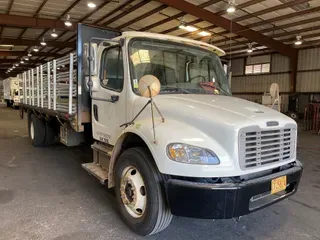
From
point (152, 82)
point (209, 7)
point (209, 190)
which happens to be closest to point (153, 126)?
point (152, 82)

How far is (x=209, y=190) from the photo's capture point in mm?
2293

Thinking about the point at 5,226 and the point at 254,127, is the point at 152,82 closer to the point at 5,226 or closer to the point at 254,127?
the point at 254,127

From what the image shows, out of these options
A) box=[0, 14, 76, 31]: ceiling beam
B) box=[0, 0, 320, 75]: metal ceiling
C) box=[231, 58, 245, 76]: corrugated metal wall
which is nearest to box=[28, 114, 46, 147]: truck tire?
box=[0, 0, 320, 75]: metal ceiling

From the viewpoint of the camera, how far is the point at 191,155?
2.40 meters

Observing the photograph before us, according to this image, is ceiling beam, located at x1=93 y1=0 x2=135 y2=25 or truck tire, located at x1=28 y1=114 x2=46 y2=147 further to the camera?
ceiling beam, located at x1=93 y1=0 x2=135 y2=25

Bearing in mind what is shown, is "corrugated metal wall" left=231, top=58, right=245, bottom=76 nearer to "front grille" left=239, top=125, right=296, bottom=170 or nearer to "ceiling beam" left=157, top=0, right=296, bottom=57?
"ceiling beam" left=157, top=0, right=296, bottom=57

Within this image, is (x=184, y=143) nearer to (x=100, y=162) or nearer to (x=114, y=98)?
(x=114, y=98)

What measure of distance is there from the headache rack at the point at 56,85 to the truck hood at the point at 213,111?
77.5 inches

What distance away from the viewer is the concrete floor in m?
2.97

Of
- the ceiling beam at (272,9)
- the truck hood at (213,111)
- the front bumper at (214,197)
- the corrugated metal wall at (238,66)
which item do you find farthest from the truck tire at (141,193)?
the corrugated metal wall at (238,66)

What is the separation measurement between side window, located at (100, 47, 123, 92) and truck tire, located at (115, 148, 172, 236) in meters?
0.99

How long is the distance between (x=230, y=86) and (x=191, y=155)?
2.09m

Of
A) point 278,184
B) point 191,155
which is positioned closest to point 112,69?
point 191,155

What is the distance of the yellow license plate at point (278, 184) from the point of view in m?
2.60
